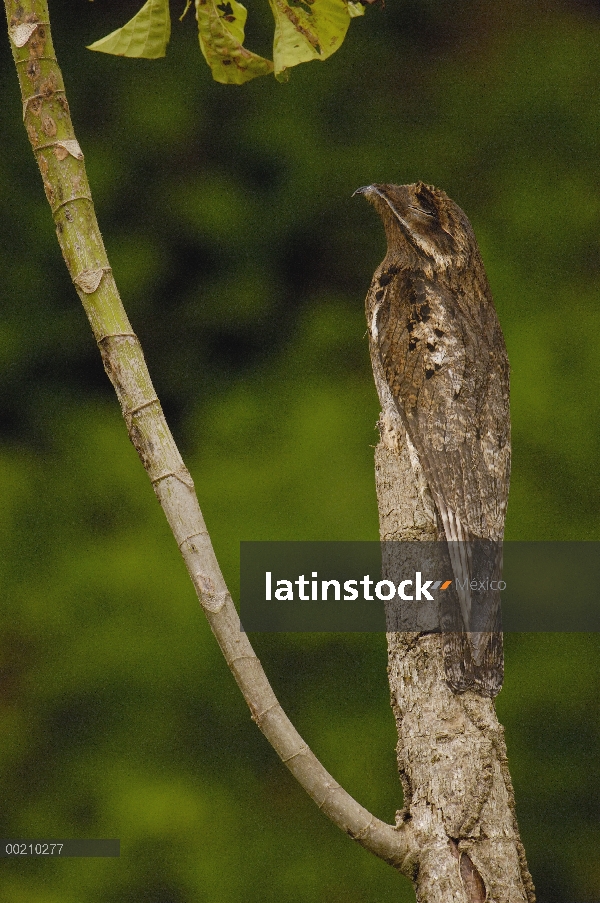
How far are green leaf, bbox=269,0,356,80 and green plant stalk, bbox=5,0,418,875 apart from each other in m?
0.26

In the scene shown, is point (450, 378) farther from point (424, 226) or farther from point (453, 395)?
point (424, 226)

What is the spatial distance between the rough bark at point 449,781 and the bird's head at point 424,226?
1.08ft

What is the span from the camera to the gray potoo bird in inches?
45.3

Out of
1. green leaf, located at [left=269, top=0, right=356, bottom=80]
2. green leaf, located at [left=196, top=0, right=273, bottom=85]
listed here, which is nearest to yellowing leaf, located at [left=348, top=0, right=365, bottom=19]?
green leaf, located at [left=269, top=0, right=356, bottom=80]

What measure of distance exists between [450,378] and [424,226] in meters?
0.22

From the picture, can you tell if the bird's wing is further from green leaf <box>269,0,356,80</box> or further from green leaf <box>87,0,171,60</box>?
green leaf <box>87,0,171,60</box>

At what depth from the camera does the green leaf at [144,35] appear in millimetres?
1081

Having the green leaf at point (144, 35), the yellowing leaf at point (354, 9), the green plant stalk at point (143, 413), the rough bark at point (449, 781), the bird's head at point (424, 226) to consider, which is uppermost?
the yellowing leaf at point (354, 9)

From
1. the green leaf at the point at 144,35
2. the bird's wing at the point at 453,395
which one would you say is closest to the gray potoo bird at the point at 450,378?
the bird's wing at the point at 453,395

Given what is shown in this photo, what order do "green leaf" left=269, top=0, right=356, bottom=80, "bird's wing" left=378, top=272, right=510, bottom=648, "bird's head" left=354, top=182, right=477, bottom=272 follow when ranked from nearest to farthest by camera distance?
"green leaf" left=269, top=0, right=356, bottom=80 → "bird's wing" left=378, top=272, right=510, bottom=648 → "bird's head" left=354, top=182, right=477, bottom=272

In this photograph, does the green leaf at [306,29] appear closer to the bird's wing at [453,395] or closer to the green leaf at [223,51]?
the green leaf at [223,51]

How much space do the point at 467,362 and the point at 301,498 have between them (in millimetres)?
919

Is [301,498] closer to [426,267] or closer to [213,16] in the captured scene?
[426,267]

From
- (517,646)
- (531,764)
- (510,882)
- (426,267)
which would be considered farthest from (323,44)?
(531,764)
